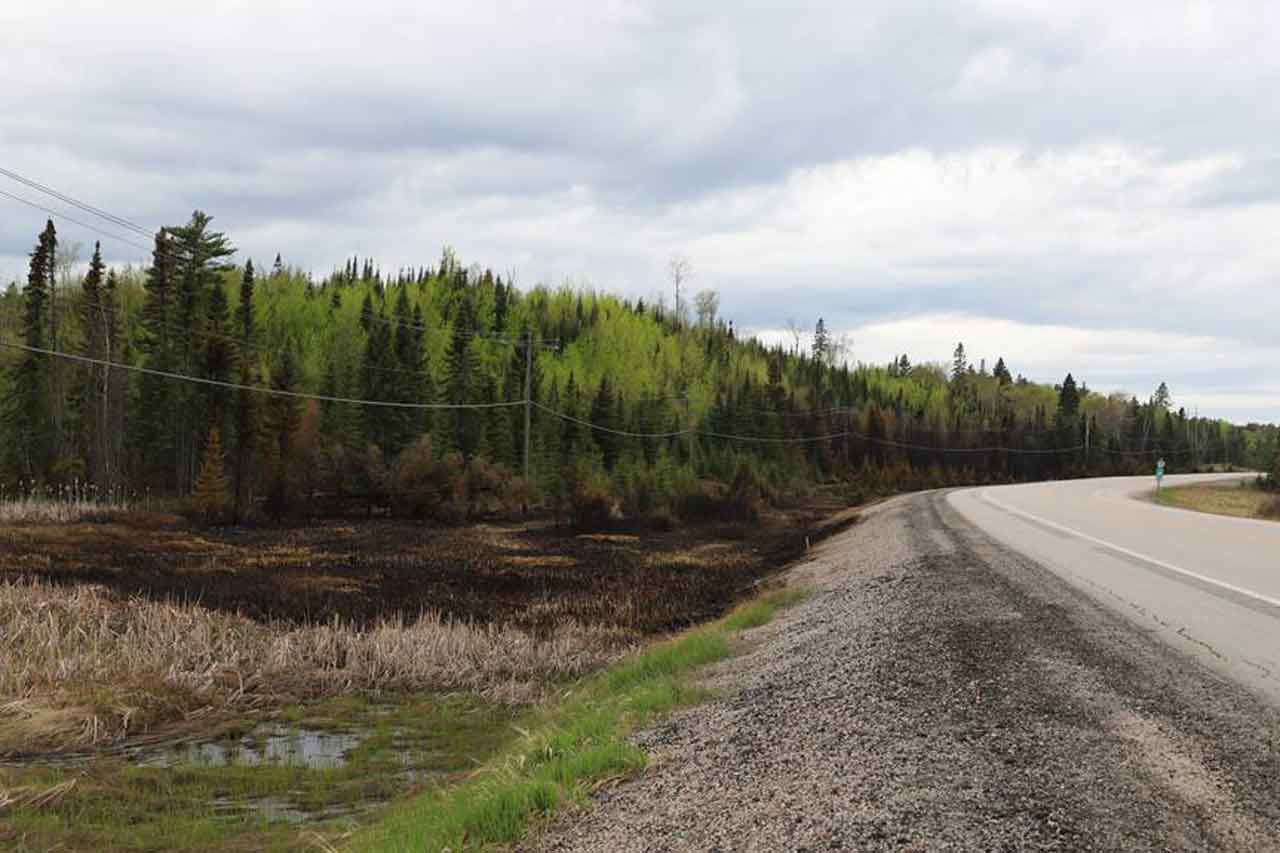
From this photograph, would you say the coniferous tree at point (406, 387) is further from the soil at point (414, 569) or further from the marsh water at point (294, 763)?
the marsh water at point (294, 763)

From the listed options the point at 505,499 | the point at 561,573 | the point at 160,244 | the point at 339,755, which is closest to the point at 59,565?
the point at 561,573

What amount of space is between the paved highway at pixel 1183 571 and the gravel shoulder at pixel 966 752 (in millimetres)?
504

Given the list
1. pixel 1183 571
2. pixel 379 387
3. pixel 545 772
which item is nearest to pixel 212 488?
pixel 379 387

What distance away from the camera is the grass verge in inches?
230

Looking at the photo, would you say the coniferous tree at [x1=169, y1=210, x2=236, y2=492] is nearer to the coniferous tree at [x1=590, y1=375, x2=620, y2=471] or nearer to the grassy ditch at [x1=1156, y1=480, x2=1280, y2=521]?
the coniferous tree at [x1=590, y1=375, x2=620, y2=471]

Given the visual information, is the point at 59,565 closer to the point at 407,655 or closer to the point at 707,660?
Result: the point at 407,655

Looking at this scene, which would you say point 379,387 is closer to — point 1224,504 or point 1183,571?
point 1224,504

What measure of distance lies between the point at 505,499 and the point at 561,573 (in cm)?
2441

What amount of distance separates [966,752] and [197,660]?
476 inches

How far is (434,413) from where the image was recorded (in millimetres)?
74750

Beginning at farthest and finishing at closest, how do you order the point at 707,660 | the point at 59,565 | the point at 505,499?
the point at 505,499 → the point at 59,565 → the point at 707,660

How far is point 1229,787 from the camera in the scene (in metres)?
4.53

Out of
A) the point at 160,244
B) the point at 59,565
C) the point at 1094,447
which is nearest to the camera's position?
the point at 59,565

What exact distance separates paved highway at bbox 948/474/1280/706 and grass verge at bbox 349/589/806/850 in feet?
15.8
